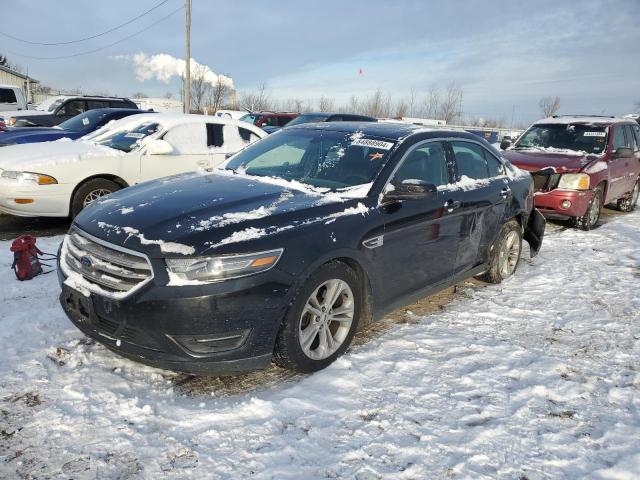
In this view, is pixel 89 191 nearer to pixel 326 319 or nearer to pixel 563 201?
pixel 326 319

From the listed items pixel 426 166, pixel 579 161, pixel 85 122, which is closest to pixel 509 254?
pixel 426 166

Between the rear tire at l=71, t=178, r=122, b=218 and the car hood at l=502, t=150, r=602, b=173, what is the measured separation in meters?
6.06

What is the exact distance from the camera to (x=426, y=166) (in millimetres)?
3961

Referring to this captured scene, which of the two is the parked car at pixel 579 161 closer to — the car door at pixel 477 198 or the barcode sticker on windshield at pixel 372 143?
the car door at pixel 477 198

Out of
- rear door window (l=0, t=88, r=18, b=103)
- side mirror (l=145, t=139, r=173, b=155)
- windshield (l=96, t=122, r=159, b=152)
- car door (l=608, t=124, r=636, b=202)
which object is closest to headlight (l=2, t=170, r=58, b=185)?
windshield (l=96, t=122, r=159, b=152)

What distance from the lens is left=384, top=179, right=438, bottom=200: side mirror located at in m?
3.39

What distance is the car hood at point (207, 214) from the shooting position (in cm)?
265

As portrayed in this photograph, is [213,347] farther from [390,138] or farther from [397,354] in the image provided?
[390,138]

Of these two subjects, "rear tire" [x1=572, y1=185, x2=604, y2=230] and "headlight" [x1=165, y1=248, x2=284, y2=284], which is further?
"rear tire" [x1=572, y1=185, x2=604, y2=230]

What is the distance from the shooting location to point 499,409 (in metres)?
2.86

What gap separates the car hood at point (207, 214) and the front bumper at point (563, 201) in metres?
5.34

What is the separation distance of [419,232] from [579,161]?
5314 millimetres

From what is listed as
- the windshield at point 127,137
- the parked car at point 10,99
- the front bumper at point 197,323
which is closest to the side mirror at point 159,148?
the windshield at point 127,137

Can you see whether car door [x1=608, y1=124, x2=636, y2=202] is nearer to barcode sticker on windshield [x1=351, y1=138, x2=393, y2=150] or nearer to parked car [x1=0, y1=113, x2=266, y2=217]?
parked car [x1=0, y1=113, x2=266, y2=217]
